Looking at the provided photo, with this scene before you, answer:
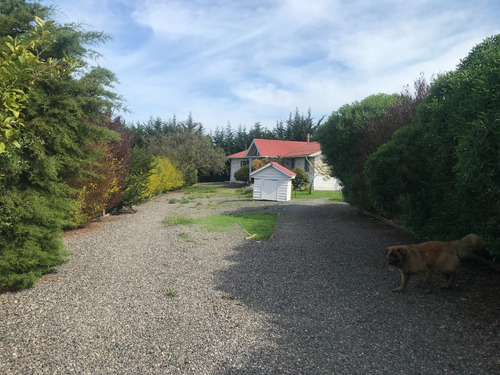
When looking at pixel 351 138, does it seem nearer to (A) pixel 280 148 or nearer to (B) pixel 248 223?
(B) pixel 248 223

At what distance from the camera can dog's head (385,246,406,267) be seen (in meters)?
5.38

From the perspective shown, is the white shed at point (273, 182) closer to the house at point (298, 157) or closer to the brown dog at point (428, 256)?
the house at point (298, 157)

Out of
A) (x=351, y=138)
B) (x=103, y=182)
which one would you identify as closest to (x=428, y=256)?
(x=103, y=182)

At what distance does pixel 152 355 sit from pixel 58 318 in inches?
72.8

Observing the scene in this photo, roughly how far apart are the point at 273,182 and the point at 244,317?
17.5 metres

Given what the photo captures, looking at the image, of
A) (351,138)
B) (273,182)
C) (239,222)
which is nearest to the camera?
(239,222)

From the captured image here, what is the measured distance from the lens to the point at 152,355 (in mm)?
3703

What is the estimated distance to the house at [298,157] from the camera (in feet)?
100

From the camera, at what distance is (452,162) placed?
5852 millimetres

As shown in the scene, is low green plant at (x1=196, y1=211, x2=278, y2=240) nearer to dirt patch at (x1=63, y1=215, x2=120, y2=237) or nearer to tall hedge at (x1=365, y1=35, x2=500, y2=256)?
dirt patch at (x1=63, y1=215, x2=120, y2=237)

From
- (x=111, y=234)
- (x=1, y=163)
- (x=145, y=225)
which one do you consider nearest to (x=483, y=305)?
(x=1, y=163)

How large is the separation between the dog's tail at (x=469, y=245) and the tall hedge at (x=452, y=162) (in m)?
0.15

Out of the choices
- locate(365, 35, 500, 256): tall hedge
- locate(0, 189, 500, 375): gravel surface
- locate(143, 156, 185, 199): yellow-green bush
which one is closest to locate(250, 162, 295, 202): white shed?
locate(143, 156, 185, 199): yellow-green bush

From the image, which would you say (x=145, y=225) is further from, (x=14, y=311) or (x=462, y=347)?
(x=462, y=347)
